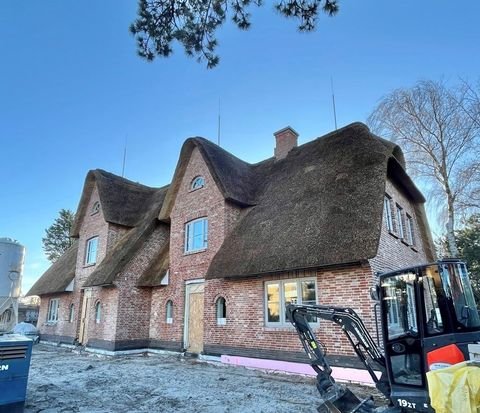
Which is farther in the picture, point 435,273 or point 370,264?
point 370,264

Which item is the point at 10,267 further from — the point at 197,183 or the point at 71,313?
the point at 71,313

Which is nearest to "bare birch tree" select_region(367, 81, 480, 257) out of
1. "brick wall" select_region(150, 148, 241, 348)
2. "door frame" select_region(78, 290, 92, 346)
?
"brick wall" select_region(150, 148, 241, 348)

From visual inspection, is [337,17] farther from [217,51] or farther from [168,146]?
[168,146]

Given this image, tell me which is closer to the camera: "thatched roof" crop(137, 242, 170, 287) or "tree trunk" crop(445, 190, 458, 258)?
"tree trunk" crop(445, 190, 458, 258)

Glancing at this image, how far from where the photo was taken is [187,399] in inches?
273

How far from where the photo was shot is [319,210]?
10.2m

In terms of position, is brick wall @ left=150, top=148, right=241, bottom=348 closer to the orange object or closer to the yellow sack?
the orange object

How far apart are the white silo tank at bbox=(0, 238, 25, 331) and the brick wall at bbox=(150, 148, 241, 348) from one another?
18.8ft

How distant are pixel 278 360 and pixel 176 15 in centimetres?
922

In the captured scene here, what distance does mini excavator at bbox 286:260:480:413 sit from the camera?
4145mm

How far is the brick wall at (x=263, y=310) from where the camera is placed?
28.4 ft

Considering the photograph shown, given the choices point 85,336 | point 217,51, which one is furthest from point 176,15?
point 85,336

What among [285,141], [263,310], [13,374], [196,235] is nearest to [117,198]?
[196,235]

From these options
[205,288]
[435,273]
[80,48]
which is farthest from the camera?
[205,288]
